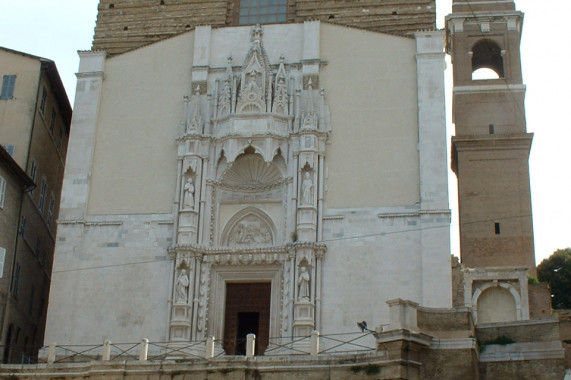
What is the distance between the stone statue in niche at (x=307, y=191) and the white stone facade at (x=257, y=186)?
7 cm

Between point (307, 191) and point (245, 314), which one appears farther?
point (245, 314)

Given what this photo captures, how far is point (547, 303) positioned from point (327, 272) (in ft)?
41.9

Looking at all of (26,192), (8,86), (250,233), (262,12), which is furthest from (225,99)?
(8,86)

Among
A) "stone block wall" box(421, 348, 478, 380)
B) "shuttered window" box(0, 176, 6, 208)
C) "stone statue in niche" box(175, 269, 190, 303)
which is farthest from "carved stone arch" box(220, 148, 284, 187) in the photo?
"stone block wall" box(421, 348, 478, 380)

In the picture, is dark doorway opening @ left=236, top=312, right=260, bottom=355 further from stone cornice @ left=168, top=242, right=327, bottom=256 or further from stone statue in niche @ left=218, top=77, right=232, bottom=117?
stone statue in niche @ left=218, top=77, right=232, bottom=117

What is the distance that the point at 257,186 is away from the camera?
3391cm

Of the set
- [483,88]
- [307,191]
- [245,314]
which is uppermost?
[483,88]

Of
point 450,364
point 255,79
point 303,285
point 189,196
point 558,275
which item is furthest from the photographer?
point 558,275

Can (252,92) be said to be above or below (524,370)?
above

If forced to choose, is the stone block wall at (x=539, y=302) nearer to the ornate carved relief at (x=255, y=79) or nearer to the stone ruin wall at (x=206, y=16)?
the stone ruin wall at (x=206, y=16)

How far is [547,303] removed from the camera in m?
39.4

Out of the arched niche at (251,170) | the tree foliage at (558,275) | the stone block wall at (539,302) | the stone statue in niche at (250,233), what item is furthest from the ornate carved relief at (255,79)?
the tree foliage at (558,275)

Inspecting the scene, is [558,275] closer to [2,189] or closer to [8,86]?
[8,86]

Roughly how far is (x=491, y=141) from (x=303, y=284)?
1892 centimetres
